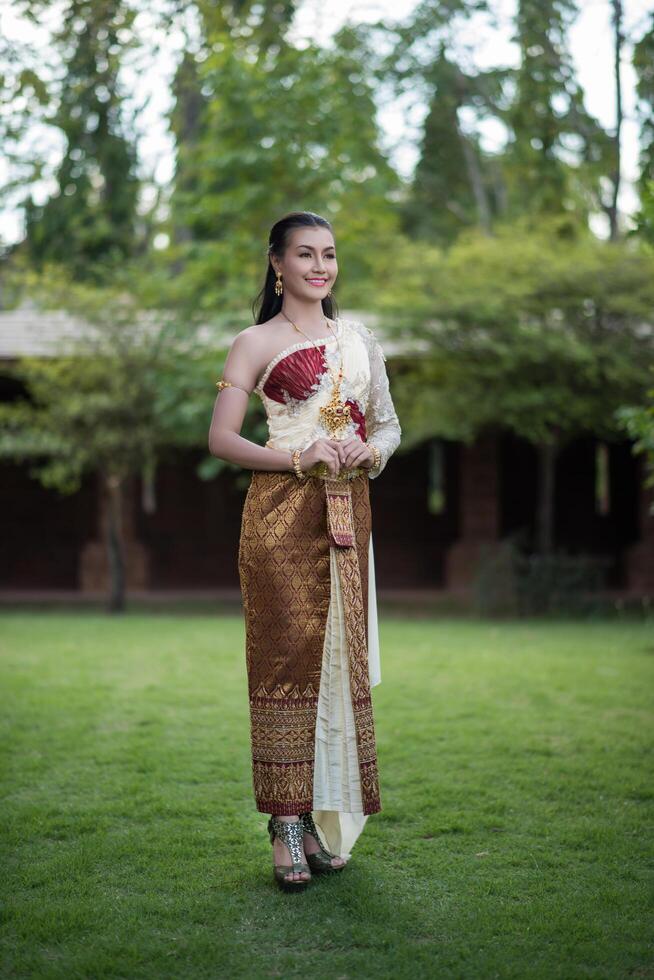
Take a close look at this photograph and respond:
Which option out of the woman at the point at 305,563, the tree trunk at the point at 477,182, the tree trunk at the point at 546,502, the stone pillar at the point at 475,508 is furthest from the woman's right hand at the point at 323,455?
the tree trunk at the point at 477,182

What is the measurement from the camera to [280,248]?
11.2 feet

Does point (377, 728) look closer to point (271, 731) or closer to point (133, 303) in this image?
point (271, 731)

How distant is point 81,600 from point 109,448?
3.06 meters

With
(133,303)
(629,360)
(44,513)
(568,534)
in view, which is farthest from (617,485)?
(44,513)

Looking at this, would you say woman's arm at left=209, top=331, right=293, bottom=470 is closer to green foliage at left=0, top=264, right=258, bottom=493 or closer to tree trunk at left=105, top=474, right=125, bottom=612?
green foliage at left=0, top=264, right=258, bottom=493

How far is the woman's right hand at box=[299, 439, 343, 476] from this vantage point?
10.5 ft

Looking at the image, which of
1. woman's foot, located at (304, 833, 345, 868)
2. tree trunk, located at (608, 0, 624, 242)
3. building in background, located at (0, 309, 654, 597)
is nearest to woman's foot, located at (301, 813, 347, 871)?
woman's foot, located at (304, 833, 345, 868)

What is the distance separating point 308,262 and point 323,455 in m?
0.65

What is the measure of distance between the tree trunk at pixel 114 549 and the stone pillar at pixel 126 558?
2.02m

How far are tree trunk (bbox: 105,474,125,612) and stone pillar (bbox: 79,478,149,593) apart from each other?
202 centimetres

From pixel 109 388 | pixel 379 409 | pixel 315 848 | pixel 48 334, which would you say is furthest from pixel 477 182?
pixel 315 848

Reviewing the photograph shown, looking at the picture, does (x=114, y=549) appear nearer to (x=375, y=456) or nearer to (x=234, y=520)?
(x=234, y=520)

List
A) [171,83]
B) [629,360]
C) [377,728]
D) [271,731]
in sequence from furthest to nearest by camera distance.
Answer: [171,83]
[629,360]
[377,728]
[271,731]

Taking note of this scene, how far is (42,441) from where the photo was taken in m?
11.5
